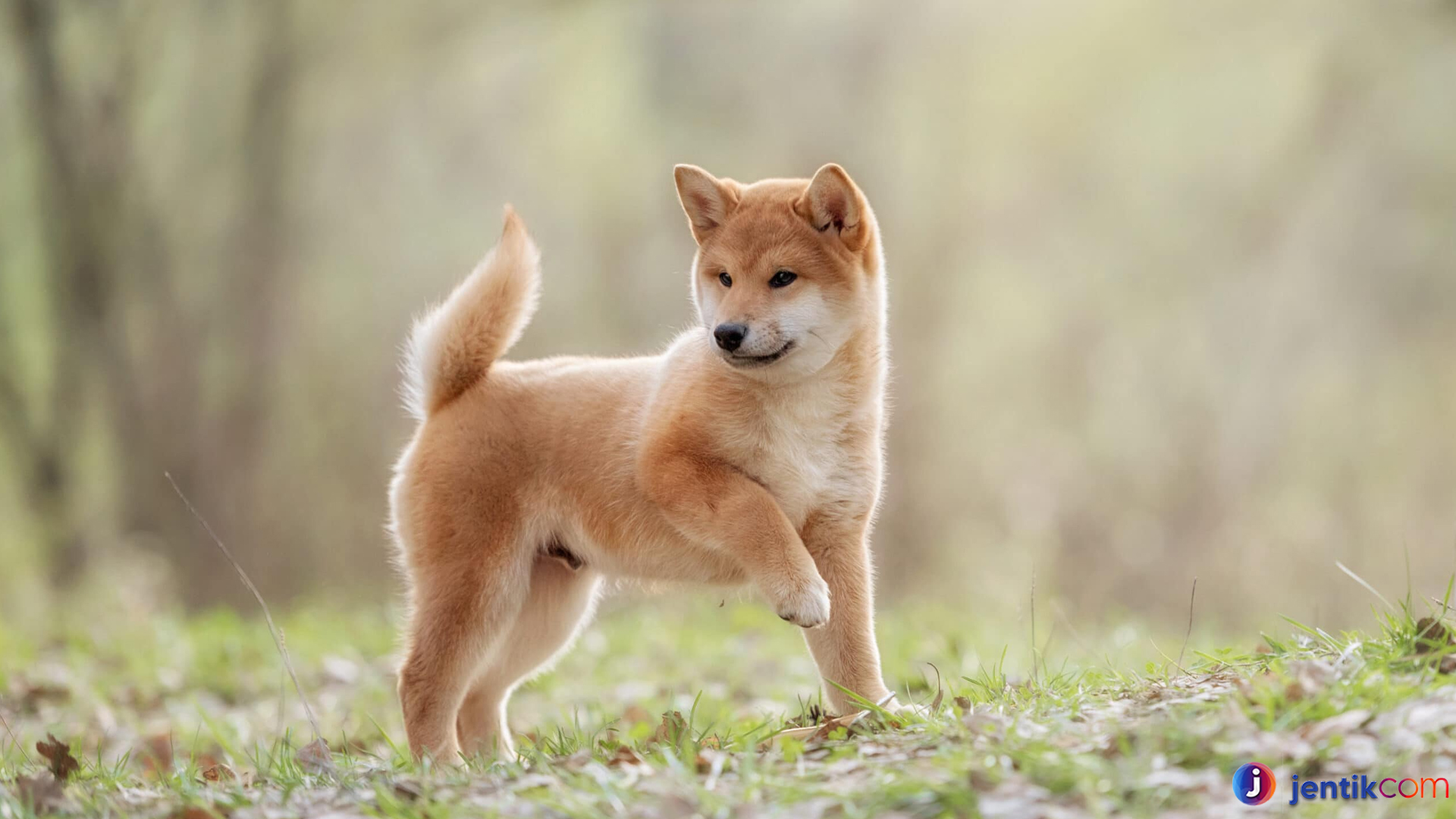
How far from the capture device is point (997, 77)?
44.3 feet

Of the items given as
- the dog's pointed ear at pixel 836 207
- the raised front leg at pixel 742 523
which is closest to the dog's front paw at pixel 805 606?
the raised front leg at pixel 742 523

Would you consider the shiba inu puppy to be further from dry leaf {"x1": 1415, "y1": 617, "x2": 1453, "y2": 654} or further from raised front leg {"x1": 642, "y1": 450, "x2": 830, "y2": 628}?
dry leaf {"x1": 1415, "y1": 617, "x2": 1453, "y2": 654}

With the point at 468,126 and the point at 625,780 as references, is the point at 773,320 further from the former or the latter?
the point at 468,126

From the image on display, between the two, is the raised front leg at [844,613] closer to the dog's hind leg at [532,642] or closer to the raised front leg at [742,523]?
the raised front leg at [742,523]

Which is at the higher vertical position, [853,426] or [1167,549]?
[853,426]

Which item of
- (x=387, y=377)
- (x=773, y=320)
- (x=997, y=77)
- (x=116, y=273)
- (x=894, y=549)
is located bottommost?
(x=894, y=549)

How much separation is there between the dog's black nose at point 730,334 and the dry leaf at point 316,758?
1.62 m

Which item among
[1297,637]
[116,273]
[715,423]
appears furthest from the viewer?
[116,273]

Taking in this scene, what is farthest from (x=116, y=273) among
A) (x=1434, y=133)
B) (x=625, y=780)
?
(x=1434, y=133)

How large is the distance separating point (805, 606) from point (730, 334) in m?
0.86

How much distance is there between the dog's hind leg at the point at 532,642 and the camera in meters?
4.57

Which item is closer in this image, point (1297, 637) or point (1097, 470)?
point (1297, 637)

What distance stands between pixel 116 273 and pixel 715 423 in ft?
32.5

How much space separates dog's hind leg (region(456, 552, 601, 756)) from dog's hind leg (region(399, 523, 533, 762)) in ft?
0.95
